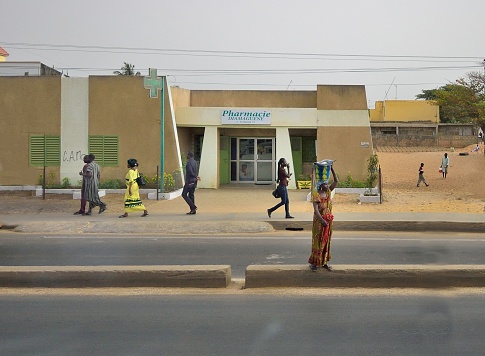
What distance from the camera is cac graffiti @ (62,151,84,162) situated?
80.3ft

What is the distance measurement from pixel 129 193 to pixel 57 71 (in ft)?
66.0

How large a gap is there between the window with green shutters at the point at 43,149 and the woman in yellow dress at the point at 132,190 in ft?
29.2

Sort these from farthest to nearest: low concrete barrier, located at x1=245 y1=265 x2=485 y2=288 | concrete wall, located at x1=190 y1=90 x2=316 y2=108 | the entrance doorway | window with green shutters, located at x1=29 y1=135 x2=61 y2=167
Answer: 1. the entrance doorway
2. concrete wall, located at x1=190 y1=90 x2=316 y2=108
3. window with green shutters, located at x1=29 y1=135 x2=61 y2=167
4. low concrete barrier, located at x1=245 y1=265 x2=485 y2=288

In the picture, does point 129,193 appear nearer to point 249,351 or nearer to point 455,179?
point 249,351

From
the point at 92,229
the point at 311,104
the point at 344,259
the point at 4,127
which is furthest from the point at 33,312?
the point at 311,104

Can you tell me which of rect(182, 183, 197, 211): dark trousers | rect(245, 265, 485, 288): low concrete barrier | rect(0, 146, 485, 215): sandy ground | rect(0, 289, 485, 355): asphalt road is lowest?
rect(0, 289, 485, 355): asphalt road

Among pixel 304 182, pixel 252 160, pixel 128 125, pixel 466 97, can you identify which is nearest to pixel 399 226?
pixel 304 182

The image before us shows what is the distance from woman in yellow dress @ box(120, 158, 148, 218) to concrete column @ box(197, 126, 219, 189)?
930cm

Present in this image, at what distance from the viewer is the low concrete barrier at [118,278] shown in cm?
850

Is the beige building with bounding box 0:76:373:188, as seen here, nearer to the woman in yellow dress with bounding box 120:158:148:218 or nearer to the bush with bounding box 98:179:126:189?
the bush with bounding box 98:179:126:189

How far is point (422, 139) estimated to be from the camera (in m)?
60.5

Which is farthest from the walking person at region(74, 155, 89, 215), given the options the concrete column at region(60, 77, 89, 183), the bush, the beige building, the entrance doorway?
the entrance doorway

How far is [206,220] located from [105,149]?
969cm

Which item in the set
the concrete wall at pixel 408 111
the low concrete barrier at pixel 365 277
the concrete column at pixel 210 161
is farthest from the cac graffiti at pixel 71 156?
the concrete wall at pixel 408 111
